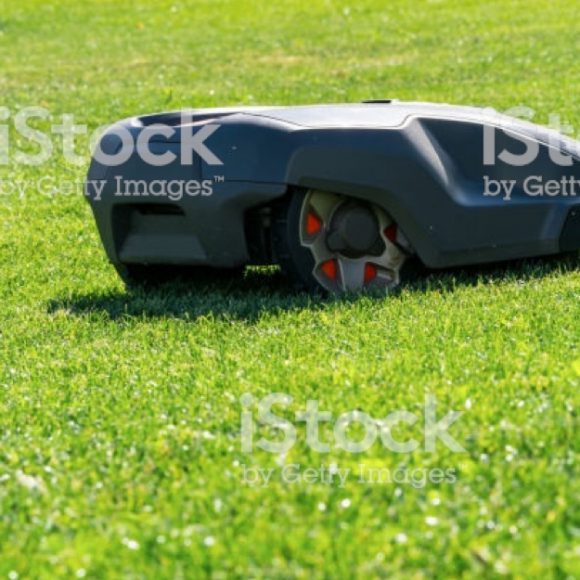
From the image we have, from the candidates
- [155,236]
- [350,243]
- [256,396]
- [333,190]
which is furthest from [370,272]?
[256,396]

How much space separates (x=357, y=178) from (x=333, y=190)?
0.13 m

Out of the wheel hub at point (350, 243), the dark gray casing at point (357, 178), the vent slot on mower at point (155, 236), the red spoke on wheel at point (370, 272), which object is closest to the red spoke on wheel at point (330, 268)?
the wheel hub at point (350, 243)

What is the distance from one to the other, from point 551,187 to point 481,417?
2828 mm

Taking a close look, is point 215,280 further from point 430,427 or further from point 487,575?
Result: point 487,575

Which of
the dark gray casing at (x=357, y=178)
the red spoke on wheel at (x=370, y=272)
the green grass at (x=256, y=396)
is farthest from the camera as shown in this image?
the red spoke on wheel at (x=370, y=272)

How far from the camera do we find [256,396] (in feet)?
17.2

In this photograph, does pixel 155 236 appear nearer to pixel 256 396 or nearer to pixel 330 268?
pixel 330 268

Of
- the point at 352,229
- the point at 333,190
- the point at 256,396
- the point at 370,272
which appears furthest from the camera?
the point at 370,272

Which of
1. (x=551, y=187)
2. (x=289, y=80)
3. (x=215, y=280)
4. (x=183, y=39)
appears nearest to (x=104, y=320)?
(x=215, y=280)

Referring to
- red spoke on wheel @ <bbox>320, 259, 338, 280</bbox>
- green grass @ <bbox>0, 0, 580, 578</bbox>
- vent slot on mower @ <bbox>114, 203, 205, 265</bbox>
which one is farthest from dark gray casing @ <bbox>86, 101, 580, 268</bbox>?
red spoke on wheel @ <bbox>320, 259, 338, 280</bbox>

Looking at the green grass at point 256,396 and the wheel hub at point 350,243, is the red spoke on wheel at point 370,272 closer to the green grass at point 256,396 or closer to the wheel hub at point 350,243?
the wheel hub at point 350,243

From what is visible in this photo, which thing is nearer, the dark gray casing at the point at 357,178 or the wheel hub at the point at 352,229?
the dark gray casing at the point at 357,178

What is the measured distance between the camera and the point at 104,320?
6.93 m

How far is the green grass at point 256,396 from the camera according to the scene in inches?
155
